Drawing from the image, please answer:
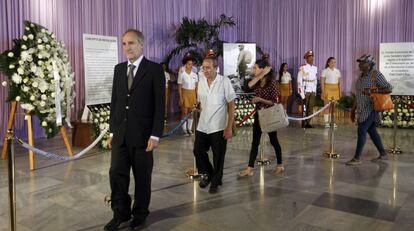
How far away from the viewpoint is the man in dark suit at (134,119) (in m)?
3.29

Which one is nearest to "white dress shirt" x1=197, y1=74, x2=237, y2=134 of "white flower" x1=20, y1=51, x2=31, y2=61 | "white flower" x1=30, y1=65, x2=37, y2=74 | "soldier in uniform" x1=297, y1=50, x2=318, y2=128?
"white flower" x1=30, y1=65, x2=37, y2=74

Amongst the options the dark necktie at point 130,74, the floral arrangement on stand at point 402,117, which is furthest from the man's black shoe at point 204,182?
the floral arrangement on stand at point 402,117

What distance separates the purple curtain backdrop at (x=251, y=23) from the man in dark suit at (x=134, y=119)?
4833 mm

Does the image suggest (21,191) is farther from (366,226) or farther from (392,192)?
(392,192)

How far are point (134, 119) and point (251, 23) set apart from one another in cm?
1138

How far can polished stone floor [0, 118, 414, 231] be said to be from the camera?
367cm

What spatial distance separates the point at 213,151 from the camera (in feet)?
14.7

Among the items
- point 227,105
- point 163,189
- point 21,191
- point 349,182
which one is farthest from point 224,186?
point 21,191

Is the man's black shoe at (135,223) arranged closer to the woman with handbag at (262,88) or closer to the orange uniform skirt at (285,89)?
the woman with handbag at (262,88)

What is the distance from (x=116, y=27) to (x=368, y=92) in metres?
6.06

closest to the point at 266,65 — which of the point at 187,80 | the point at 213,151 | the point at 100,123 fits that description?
the point at 213,151

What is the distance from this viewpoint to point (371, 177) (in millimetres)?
5215

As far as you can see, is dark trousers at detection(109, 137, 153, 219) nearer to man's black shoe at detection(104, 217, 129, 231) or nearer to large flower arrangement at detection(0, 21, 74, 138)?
man's black shoe at detection(104, 217, 129, 231)

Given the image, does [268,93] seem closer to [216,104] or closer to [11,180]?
[216,104]
